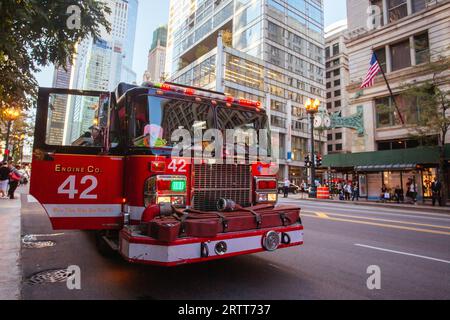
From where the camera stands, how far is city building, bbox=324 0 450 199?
77.8 feet

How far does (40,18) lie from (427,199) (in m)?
28.2

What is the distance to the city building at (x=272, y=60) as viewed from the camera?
55.5 m

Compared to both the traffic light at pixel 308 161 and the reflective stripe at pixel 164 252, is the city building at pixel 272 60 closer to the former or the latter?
the traffic light at pixel 308 161

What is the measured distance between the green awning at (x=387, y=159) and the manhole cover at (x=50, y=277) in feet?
81.5

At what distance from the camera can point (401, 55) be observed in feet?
87.8

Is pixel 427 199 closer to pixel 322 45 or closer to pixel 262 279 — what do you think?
pixel 262 279

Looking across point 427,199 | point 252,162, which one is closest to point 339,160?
point 427,199

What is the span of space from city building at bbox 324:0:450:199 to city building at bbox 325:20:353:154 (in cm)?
5456

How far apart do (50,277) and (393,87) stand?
29.4m

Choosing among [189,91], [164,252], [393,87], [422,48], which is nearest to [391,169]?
[393,87]

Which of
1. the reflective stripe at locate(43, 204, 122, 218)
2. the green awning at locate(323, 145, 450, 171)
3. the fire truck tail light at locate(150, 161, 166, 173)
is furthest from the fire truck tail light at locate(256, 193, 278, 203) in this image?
the green awning at locate(323, 145, 450, 171)

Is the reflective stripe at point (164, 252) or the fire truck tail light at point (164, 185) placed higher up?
the fire truck tail light at point (164, 185)

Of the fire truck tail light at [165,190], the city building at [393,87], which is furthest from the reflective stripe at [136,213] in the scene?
the city building at [393,87]

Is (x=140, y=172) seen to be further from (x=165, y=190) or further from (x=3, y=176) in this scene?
(x=3, y=176)
